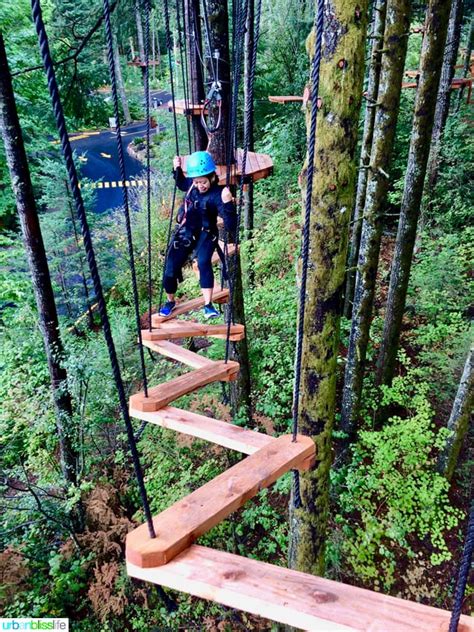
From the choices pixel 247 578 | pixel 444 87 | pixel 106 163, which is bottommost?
pixel 106 163

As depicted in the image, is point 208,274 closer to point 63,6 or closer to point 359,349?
point 359,349

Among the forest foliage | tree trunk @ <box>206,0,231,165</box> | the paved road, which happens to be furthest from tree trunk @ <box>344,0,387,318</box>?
the paved road

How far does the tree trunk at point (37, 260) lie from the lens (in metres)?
4.25

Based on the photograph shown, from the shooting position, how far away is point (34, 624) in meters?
4.22

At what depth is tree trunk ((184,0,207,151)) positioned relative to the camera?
3598 millimetres

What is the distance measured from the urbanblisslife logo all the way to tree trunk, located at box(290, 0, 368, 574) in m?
3.30

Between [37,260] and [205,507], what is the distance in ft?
13.7

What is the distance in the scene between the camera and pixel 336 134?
6.02ft

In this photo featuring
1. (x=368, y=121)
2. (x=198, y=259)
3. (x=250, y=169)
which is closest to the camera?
(x=250, y=169)

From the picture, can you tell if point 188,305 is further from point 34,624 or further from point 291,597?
point 34,624

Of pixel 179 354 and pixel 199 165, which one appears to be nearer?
pixel 179 354

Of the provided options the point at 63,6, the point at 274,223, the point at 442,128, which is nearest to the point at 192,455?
the point at 274,223

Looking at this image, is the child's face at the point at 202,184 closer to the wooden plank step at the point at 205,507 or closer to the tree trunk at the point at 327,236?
the tree trunk at the point at 327,236

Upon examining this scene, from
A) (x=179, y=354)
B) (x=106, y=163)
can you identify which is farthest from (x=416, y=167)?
(x=106, y=163)
